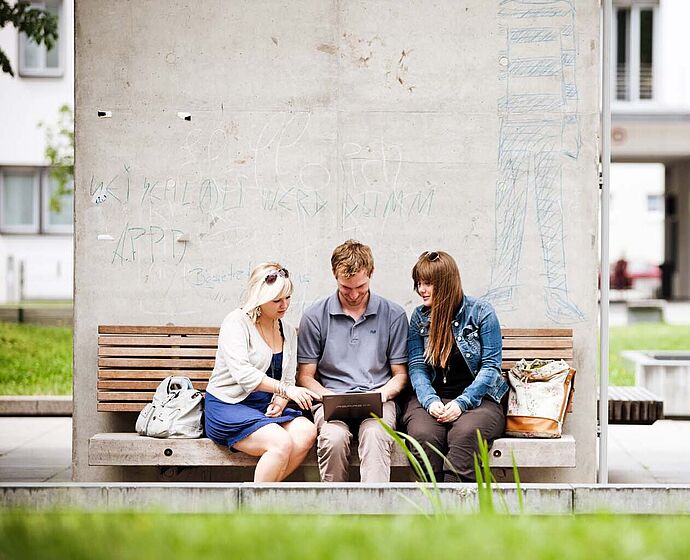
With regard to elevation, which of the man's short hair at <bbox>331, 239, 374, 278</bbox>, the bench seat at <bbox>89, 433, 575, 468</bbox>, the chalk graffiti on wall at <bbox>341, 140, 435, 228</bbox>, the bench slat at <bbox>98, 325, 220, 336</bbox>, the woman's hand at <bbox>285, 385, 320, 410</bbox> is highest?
the chalk graffiti on wall at <bbox>341, 140, 435, 228</bbox>

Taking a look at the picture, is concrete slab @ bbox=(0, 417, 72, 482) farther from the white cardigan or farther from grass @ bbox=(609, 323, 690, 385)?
grass @ bbox=(609, 323, 690, 385)

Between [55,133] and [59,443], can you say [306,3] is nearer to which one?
[59,443]

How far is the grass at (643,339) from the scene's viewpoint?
51.1 ft

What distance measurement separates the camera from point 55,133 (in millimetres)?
25969

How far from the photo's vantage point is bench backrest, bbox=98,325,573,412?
23.0 feet

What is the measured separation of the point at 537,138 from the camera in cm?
725

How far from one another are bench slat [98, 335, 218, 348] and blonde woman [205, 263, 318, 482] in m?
0.63

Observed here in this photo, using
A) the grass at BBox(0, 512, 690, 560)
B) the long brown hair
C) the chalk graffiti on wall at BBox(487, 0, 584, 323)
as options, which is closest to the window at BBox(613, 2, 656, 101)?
the chalk graffiti on wall at BBox(487, 0, 584, 323)

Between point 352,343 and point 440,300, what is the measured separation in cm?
58

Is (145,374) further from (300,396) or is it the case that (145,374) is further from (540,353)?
(540,353)

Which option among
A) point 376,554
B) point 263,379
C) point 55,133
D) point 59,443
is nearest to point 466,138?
point 263,379

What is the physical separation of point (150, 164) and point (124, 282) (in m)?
0.76

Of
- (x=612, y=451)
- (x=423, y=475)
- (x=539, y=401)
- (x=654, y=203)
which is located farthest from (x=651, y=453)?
(x=654, y=203)

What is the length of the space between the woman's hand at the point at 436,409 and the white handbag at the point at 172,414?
4.27 feet
